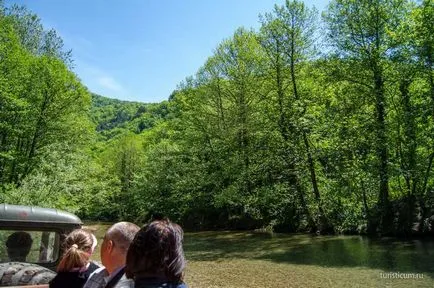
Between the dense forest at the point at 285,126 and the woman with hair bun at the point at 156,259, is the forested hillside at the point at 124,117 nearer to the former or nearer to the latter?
the dense forest at the point at 285,126

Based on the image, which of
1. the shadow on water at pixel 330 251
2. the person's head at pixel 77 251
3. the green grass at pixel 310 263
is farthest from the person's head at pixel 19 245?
the shadow on water at pixel 330 251

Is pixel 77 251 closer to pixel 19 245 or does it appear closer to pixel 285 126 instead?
pixel 19 245

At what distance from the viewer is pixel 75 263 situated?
13.3ft

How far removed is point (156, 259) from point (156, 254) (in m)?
0.03

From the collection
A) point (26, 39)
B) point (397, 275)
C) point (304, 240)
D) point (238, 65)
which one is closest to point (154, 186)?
point (238, 65)

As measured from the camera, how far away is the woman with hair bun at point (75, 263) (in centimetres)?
399

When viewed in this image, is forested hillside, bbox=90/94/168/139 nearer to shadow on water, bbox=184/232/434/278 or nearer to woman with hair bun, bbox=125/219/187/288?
shadow on water, bbox=184/232/434/278

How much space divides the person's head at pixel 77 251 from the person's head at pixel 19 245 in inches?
148

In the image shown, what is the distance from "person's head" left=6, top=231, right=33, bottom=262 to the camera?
285 inches

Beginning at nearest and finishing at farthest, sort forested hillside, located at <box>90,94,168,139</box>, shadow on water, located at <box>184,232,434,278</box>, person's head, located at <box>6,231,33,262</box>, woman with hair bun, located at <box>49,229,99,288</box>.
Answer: woman with hair bun, located at <box>49,229,99,288</box>, person's head, located at <box>6,231,33,262</box>, shadow on water, located at <box>184,232,434,278</box>, forested hillside, located at <box>90,94,168,139</box>

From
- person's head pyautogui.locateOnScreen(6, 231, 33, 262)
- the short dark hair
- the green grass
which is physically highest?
the short dark hair

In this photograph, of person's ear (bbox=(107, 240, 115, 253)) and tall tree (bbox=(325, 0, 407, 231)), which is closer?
person's ear (bbox=(107, 240, 115, 253))

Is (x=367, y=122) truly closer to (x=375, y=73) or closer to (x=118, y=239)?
(x=375, y=73)

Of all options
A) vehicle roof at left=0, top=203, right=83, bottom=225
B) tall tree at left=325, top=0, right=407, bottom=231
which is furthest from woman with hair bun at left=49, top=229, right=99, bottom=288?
tall tree at left=325, top=0, right=407, bottom=231
